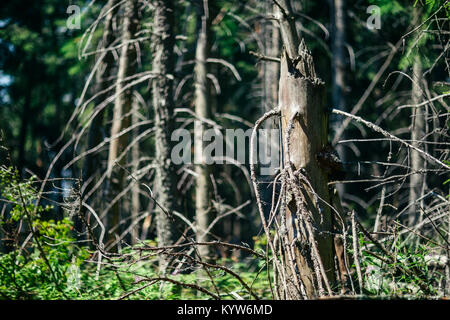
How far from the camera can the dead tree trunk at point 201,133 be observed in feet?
29.0

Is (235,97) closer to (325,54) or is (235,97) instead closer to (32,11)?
(325,54)

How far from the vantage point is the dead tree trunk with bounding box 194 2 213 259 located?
8852 mm

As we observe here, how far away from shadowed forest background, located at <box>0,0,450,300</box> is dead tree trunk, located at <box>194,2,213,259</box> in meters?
0.03

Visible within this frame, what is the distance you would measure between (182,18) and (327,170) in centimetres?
1105

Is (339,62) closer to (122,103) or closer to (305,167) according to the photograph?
(122,103)

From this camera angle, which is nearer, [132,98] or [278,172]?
[278,172]

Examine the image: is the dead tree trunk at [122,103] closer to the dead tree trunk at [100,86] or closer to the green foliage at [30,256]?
the dead tree trunk at [100,86]

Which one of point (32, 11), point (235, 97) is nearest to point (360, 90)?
point (235, 97)

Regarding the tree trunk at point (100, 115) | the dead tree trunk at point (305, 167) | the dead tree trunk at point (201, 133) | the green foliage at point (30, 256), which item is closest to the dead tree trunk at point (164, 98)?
the dead tree trunk at point (201, 133)

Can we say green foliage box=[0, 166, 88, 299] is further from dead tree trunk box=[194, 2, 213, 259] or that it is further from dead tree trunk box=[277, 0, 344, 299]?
dead tree trunk box=[194, 2, 213, 259]

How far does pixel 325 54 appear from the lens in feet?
51.0

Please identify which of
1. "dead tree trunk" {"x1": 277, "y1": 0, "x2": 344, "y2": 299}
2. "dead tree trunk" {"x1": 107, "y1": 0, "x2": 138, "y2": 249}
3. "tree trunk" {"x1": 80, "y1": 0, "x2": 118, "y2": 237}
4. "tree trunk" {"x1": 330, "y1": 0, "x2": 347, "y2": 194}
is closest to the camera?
"dead tree trunk" {"x1": 277, "y1": 0, "x2": 344, "y2": 299}

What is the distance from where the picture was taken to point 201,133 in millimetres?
8906

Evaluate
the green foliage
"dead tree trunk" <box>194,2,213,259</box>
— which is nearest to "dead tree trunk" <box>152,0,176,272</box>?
"dead tree trunk" <box>194,2,213,259</box>
